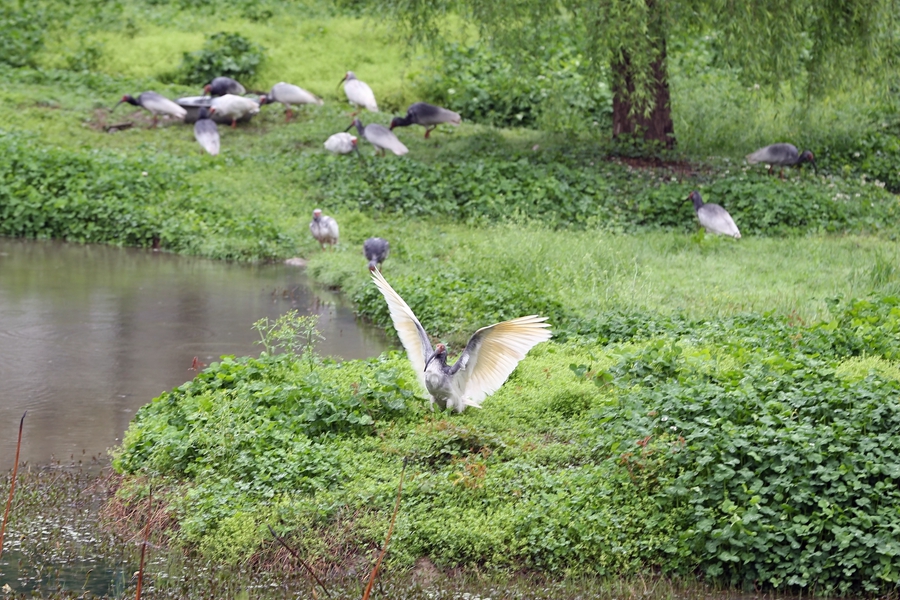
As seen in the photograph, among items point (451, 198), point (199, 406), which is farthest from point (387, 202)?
point (199, 406)

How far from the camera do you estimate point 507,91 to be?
1808 cm

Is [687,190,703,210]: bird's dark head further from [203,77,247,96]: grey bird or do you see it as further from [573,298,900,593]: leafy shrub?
[203,77,247,96]: grey bird

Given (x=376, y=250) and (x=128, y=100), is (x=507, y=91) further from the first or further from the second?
(x=376, y=250)

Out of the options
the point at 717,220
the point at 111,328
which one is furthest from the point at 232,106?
the point at 717,220

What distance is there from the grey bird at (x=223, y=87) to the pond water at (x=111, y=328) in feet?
19.1

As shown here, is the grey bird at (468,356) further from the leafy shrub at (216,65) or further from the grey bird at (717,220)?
the leafy shrub at (216,65)

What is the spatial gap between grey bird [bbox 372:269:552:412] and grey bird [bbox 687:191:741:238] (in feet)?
21.7

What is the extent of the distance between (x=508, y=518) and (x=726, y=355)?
104 inches

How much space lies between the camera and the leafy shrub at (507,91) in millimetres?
17250

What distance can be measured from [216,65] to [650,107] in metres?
9.15

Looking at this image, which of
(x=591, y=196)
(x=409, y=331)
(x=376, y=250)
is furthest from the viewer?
(x=591, y=196)

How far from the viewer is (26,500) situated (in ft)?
18.6

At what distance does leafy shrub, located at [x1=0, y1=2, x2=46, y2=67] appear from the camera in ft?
63.3

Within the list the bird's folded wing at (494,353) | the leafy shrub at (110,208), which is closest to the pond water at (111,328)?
the leafy shrub at (110,208)
